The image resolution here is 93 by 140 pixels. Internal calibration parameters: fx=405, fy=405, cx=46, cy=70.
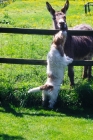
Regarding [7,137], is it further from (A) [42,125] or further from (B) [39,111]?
(B) [39,111]

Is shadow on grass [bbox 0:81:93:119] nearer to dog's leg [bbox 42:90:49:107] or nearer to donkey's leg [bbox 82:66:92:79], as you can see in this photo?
dog's leg [bbox 42:90:49:107]

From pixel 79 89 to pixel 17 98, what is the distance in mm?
1328

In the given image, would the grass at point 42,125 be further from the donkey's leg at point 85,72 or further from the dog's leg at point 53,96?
the donkey's leg at point 85,72

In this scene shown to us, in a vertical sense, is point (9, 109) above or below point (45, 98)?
below

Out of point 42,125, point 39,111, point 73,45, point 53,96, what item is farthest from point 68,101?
point 73,45

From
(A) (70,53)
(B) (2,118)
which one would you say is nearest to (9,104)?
(B) (2,118)

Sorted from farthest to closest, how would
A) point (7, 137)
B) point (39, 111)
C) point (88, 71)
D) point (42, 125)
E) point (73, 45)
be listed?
1. point (88, 71)
2. point (73, 45)
3. point (39, 111)
4. point (42, 125)
5. point (7, 137)

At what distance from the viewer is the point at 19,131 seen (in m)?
7.24

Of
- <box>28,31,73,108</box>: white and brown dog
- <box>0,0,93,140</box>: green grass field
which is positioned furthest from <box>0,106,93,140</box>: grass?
<box>28,31,73,108</box>: white and brown dog

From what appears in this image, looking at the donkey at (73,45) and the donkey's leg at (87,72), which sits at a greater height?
the donkey at (73,45)

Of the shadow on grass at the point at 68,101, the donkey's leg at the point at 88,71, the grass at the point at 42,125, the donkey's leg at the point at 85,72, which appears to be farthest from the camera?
the donkey's leg at the point at 85,72

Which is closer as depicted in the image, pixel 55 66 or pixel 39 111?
pixel 55 66

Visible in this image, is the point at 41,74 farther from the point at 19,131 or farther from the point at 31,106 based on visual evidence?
the point at 19,131

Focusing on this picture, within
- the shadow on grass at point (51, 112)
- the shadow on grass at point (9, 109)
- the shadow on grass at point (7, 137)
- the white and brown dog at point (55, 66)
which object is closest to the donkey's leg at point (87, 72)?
the shadow on grass at point (51, 112)
